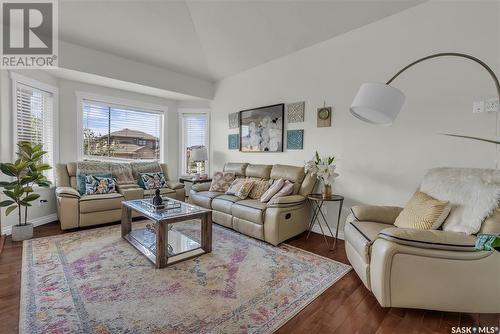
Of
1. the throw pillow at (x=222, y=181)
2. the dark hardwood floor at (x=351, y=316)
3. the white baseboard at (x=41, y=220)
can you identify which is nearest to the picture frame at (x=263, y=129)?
the throw pillow at (x=222, y=181)

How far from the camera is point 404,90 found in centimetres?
276

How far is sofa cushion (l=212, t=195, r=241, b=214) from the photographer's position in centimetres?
348

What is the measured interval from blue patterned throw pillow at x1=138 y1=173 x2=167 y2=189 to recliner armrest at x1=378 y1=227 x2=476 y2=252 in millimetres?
3837

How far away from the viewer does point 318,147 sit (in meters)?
3.58

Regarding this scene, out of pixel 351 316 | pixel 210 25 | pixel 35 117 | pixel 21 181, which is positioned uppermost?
pixel 210 25

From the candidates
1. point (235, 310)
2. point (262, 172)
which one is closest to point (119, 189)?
point (262, 172)

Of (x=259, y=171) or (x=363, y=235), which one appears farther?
(x=259, y=171)

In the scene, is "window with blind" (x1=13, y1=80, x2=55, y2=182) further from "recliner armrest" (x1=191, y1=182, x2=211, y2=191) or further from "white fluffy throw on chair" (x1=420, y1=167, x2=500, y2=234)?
"white fluffy throw on chair" (x1=420, y1=167, x2=500, y2=234)

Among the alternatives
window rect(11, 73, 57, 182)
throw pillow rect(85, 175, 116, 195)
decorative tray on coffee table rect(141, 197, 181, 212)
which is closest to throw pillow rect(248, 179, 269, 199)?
decorative tray on coffee table rect(141, 197, 181, 212)

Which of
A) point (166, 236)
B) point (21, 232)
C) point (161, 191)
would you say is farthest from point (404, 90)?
point (21, 232)

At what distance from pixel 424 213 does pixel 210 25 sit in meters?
3.74

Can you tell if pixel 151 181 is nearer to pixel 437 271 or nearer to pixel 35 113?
pixel 35 113

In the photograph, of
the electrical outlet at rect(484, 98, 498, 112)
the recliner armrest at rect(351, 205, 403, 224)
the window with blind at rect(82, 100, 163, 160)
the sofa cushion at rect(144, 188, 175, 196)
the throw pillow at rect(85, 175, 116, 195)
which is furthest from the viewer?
the window with blind at rect(82, 100, 163, 160)

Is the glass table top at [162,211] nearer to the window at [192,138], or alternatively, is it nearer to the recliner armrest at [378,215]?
the recliner armrest at [378,215]
